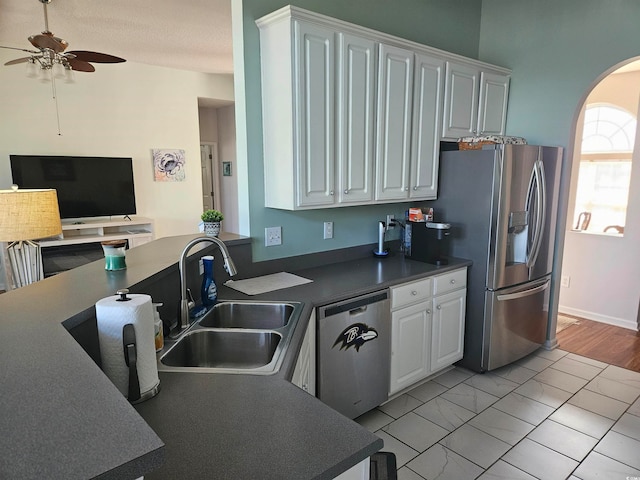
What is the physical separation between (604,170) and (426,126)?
272 centimetres

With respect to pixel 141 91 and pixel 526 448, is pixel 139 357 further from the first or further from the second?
pixel 141 91

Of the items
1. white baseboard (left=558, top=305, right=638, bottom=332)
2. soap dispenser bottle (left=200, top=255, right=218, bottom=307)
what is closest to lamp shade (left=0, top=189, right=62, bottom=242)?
soap dispenser bottle (left=200, top=255, right=218, bottom=307)

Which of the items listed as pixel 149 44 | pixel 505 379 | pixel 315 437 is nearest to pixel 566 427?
pixel 505 379

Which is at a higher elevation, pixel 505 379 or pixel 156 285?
pixel 156 285

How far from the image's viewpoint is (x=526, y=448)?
228 centimetres

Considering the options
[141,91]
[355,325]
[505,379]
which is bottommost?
[505,379]

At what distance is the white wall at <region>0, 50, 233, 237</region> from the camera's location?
4922 millimetres

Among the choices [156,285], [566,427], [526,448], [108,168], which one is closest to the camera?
[156,285]

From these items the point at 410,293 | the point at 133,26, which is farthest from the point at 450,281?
the point at 133,26

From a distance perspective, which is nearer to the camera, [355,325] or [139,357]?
[139,357]

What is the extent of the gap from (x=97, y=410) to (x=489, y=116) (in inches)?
139

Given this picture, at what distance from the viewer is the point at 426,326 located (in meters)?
2.80

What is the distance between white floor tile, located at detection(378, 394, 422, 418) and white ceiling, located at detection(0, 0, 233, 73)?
331 cm

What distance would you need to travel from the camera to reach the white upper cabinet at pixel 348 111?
2.30 metres
